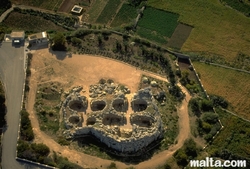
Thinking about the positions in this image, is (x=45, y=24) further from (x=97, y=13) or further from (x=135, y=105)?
(x=135, y=105)

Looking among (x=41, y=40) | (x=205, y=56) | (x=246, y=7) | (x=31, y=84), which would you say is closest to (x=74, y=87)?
(x=31, y=84)

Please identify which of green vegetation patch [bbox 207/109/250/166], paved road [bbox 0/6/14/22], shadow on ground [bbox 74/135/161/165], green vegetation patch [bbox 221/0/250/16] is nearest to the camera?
green vegetation patch [bbox 207/109/250/166]

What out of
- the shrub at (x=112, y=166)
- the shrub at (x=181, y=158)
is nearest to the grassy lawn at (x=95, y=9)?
the shrub at (x=112, y=166)

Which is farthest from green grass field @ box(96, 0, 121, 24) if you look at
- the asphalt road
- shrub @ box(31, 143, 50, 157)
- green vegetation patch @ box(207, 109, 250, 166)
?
green vegetation patch @ box(207, 109, 250, 166)

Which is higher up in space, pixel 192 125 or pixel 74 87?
pixel 192 125

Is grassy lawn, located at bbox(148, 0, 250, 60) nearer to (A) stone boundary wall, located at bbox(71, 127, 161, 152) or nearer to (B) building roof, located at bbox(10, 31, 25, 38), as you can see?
(A) stone boundary wall, located at bbox(71, 127, 161, 152)

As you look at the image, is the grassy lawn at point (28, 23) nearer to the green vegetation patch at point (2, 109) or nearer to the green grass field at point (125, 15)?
the green grass field at point (125, 15)

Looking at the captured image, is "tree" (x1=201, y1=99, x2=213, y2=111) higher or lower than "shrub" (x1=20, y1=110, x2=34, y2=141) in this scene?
higher
